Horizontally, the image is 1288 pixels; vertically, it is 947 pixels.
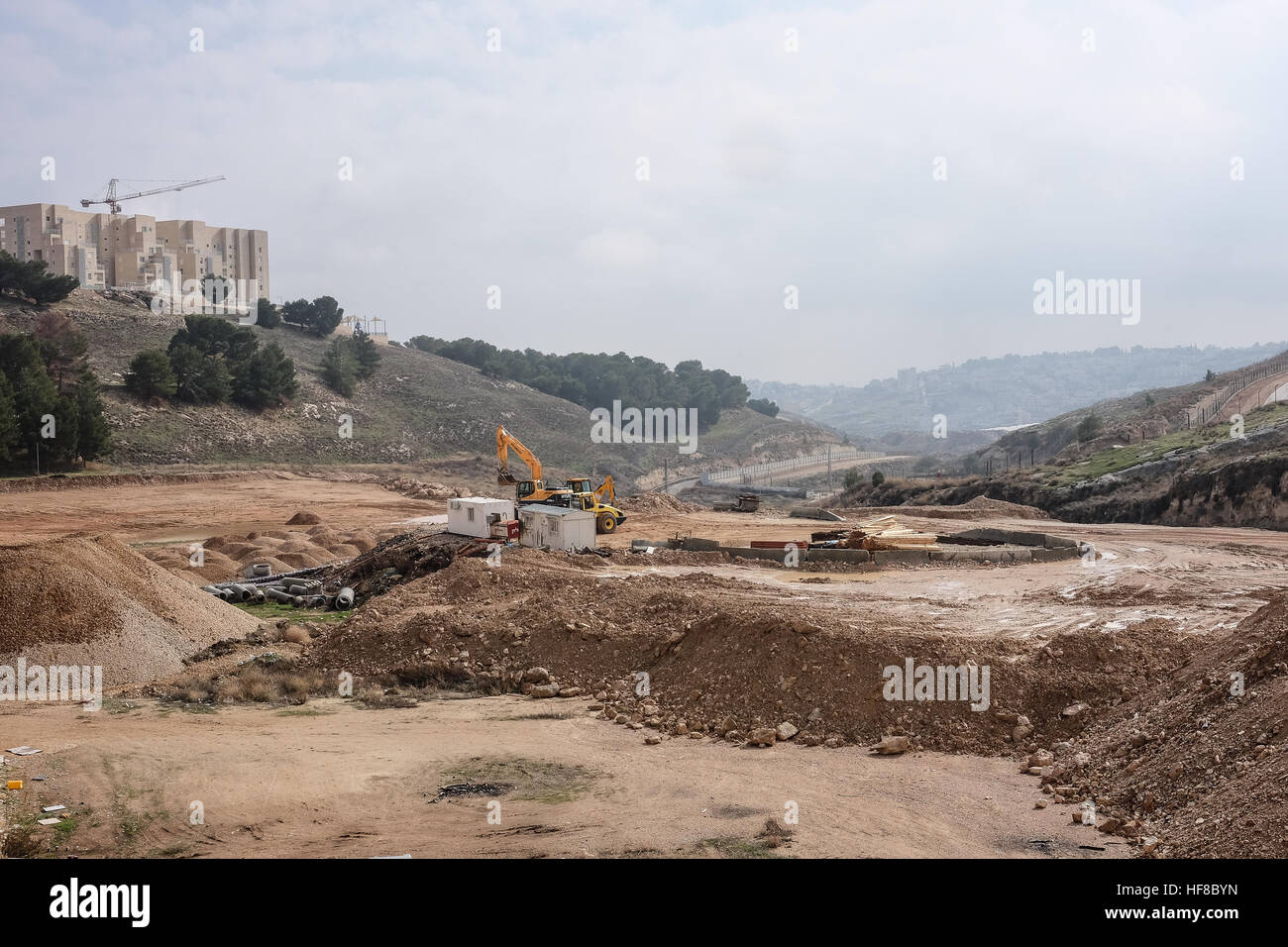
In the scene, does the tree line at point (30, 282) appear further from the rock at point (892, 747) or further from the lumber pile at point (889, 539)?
the rock at point (892, 747)

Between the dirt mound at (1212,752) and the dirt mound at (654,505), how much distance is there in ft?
94.6

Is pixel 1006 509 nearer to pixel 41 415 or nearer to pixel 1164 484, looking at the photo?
pixel 1164 484

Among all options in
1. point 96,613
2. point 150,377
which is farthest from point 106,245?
point 96,613

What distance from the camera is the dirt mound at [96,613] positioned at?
17578mm

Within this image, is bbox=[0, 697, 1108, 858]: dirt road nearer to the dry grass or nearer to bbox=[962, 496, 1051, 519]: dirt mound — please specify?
the dry grass

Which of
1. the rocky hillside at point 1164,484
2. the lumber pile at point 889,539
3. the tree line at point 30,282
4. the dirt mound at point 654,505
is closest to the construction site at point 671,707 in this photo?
the lumber pile at point 889,539

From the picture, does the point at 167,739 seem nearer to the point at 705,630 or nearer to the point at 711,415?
the point at 705,630

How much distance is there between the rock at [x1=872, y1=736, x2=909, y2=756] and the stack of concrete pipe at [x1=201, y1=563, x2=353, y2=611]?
54.7 feet

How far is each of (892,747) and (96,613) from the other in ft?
46.6

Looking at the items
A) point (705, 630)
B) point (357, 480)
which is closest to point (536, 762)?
point (705, 630)

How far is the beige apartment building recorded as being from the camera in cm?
9462

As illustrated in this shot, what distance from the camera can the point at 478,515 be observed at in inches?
1190
